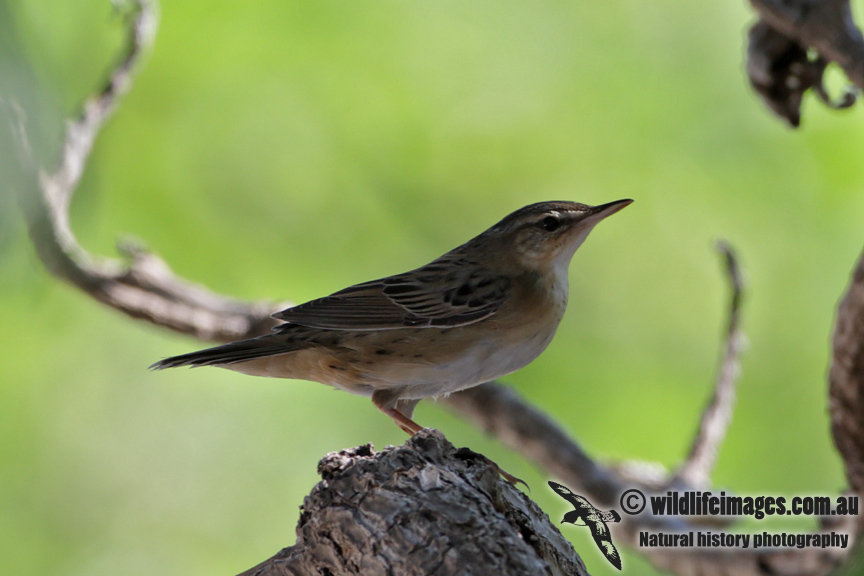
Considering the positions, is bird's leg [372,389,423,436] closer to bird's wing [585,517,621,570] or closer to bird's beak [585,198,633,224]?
bird's wing [585,517,621,570]

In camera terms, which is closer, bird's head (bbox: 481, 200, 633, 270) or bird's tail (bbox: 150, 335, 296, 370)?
bird's tail (bbox: 150, 335, 296, 370)

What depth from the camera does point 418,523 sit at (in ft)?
6.37

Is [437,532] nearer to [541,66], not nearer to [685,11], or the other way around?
[541,66]

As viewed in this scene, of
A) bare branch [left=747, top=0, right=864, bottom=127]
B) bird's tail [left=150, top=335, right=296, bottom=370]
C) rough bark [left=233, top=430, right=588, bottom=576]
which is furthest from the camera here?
bare branch [left=747, top=0, right=864, bottom=127]

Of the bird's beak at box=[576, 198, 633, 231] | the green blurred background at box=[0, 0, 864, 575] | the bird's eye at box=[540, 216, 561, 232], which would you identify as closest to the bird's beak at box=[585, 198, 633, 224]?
the bird's beak at box=[576, 198, 633, 231]

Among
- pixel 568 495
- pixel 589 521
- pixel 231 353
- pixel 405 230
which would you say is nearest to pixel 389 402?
pixel 231 353

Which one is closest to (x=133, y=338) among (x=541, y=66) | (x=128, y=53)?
(x=128, y=53)

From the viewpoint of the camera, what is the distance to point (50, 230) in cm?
331

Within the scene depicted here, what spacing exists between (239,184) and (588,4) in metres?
3.15

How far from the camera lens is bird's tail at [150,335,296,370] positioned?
276cm

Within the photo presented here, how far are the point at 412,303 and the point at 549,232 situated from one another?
65cm

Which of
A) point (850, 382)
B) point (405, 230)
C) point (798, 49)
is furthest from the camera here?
point (405, 230)

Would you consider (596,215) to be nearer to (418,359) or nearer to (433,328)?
(433,328)

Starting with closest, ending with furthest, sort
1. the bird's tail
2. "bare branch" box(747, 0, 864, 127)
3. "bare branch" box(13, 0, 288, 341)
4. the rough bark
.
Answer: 1. the rough bark
2. the bird's tail
3. "bare branch" box(747, 0, 864, 127)
4. "bare branch" box(13, 0, 288, 341)
